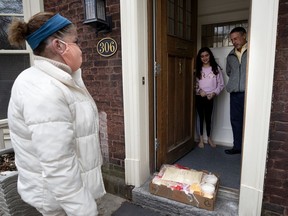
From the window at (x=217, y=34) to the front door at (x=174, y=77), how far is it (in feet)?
1.55

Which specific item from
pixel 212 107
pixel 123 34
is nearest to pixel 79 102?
pixel 123 34

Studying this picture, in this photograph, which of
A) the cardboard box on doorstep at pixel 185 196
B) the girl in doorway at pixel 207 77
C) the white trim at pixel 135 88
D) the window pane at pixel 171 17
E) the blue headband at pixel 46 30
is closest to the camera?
the blue headband at pixel 46 30

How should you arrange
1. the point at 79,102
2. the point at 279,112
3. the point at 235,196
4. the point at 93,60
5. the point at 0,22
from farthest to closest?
the point at 0,22, the point at 93,60, the point at 235,196, the point at 279,112, the point at 79,102

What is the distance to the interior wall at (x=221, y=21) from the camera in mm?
3227

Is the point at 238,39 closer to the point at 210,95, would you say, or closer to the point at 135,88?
the point at 210,95

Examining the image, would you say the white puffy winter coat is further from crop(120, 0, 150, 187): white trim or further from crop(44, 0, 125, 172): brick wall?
crop(44, 0, 125, 172): brick wall

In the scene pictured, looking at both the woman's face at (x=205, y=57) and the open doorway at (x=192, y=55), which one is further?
the woman's face at (x=205, y=57)

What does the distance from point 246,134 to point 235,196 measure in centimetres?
72

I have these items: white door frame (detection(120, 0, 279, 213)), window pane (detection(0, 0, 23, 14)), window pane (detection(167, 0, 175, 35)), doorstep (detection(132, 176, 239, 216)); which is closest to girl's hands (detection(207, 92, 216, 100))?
window pane (detection(167, 0, 175, 35))

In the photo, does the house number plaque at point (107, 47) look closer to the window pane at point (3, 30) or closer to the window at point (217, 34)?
the window pane at point (3, 30)

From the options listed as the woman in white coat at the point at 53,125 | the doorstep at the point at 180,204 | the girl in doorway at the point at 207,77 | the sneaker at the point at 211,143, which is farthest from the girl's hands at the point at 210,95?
the woman in white coat at the point at 53,125

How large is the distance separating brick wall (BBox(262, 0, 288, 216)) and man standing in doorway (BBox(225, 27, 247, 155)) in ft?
→ 3.79

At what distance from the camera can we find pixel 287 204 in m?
1.87

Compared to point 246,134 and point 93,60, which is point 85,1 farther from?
point 246,134
